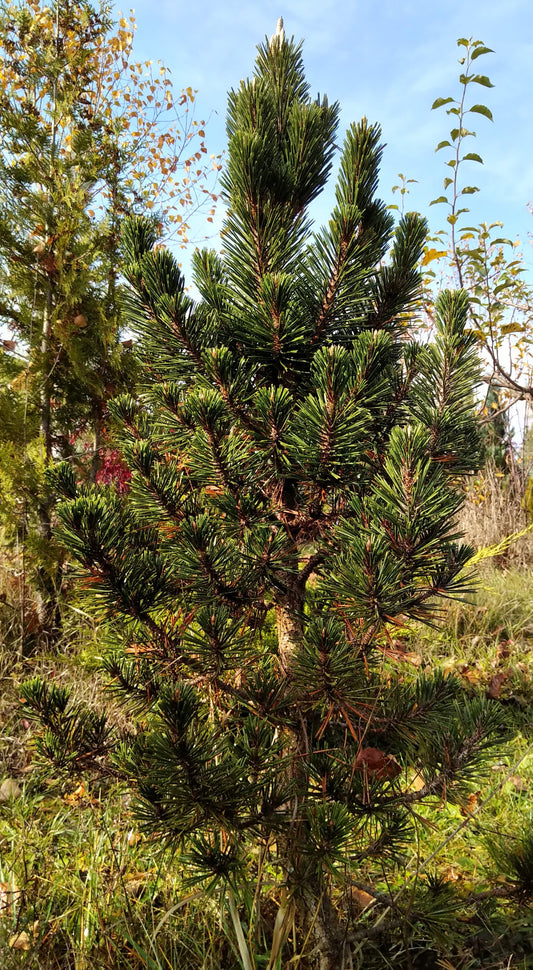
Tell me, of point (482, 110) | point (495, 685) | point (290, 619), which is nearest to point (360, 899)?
point (290, 619)

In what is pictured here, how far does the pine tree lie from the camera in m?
1.28

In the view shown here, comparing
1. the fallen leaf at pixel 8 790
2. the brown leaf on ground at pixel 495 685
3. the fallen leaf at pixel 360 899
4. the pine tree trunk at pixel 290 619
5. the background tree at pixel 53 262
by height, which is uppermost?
the background tree at pixel 53 262

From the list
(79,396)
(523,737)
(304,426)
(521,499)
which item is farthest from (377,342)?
(521,499)

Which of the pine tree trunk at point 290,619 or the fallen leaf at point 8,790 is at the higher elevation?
the pine tree trunk at point 290,619

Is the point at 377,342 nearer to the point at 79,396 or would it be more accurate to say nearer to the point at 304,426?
the point at 304,426

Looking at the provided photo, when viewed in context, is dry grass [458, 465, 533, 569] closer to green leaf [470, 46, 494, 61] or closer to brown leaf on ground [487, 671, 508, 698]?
brown leaf on ground [487, 671, 508, 698]

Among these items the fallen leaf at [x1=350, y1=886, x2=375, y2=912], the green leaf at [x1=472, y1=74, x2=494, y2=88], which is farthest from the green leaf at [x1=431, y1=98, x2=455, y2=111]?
the fallen leaf at [x1=350, y1=886, x2=375, y2=912]

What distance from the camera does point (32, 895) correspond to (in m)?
2.02

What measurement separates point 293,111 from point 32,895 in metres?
2.67

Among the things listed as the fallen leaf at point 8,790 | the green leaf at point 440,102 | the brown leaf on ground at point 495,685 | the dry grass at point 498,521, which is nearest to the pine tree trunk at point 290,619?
the fallen leaf at point 8,790

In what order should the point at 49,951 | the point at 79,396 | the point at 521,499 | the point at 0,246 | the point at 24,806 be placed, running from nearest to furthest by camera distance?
the point at 49,951 → the point at 24,806 → the point at 0,246 → the point at 79,396 → the point at 521,499

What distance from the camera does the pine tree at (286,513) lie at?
4.21ft

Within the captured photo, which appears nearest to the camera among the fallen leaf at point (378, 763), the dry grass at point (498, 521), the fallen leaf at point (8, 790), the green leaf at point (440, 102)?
the fallen leaf at point (378, 763)

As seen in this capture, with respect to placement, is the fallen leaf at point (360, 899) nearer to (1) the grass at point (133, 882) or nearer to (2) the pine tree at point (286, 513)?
(1) the grass at point (133, 882)
